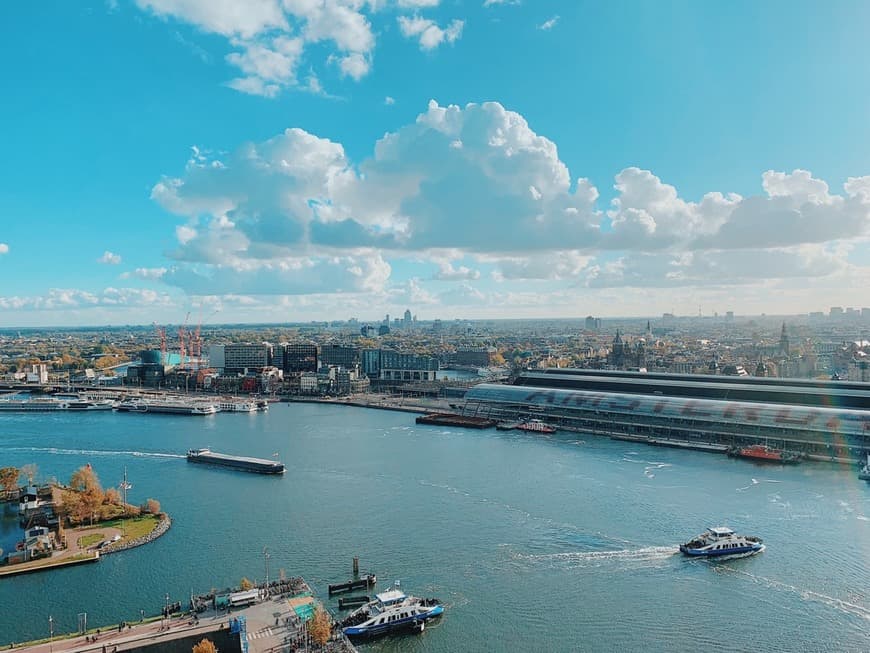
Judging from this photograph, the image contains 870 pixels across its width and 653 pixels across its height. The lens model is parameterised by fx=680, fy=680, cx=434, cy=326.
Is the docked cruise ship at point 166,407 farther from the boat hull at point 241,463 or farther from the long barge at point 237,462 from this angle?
the boat hull at point 241,463

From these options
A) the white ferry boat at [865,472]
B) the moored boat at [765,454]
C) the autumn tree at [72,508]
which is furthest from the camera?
the moored boat at [765,454]

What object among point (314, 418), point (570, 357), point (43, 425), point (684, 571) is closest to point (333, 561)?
point (684, 571)

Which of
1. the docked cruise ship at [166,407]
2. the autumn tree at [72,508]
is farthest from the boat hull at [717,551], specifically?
the docked cruise ship at [166,407]

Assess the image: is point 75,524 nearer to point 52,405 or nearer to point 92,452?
point 92,452

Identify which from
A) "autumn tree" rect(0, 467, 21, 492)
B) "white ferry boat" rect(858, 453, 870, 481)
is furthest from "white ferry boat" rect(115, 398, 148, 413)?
"white ferry boat" rect(858, 453, 870, 481)

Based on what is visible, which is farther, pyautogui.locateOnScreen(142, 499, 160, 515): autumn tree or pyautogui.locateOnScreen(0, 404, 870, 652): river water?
pyautogui.locateOnScreen(142, 499, 160, 515): autumn tree

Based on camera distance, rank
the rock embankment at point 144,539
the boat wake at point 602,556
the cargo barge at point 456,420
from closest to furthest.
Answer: the boat wake at point 602,556 < the rock embankment at point 144,539 < the cargo barge at point 456,420

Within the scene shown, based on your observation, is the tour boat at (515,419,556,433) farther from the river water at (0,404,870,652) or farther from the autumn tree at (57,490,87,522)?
the autumn tree at (57,490,87,522)
